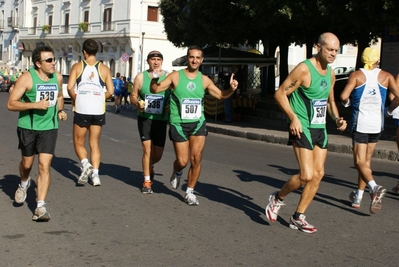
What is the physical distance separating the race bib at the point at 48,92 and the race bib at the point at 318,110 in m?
2.65

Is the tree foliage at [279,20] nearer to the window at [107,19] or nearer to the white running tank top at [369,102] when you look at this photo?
the white running tank top at [369,102]

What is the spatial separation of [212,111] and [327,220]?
16868 mm

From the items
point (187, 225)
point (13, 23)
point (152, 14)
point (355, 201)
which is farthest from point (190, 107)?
point (13, 23)

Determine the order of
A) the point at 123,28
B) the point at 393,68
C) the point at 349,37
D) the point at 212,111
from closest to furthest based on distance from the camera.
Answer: the point at 393,68 → the point at 212,111 → the point at 349,37 → the point at 123,28

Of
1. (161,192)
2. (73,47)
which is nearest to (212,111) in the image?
(161,192)

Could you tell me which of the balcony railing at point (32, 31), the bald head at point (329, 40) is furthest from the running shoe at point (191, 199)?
the balcony railing at point (32, 31)

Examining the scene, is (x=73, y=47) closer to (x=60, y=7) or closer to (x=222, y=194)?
(x=60, y=7)

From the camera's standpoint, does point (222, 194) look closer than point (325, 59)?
No

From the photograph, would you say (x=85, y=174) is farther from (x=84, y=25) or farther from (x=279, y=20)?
(x=84, y=25)

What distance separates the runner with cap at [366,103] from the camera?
25.9 ft

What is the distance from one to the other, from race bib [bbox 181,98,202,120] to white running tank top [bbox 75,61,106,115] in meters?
1.68

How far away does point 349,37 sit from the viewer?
93.0 feet

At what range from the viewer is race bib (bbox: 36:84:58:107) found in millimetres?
6988

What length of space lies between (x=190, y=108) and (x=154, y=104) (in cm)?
105
